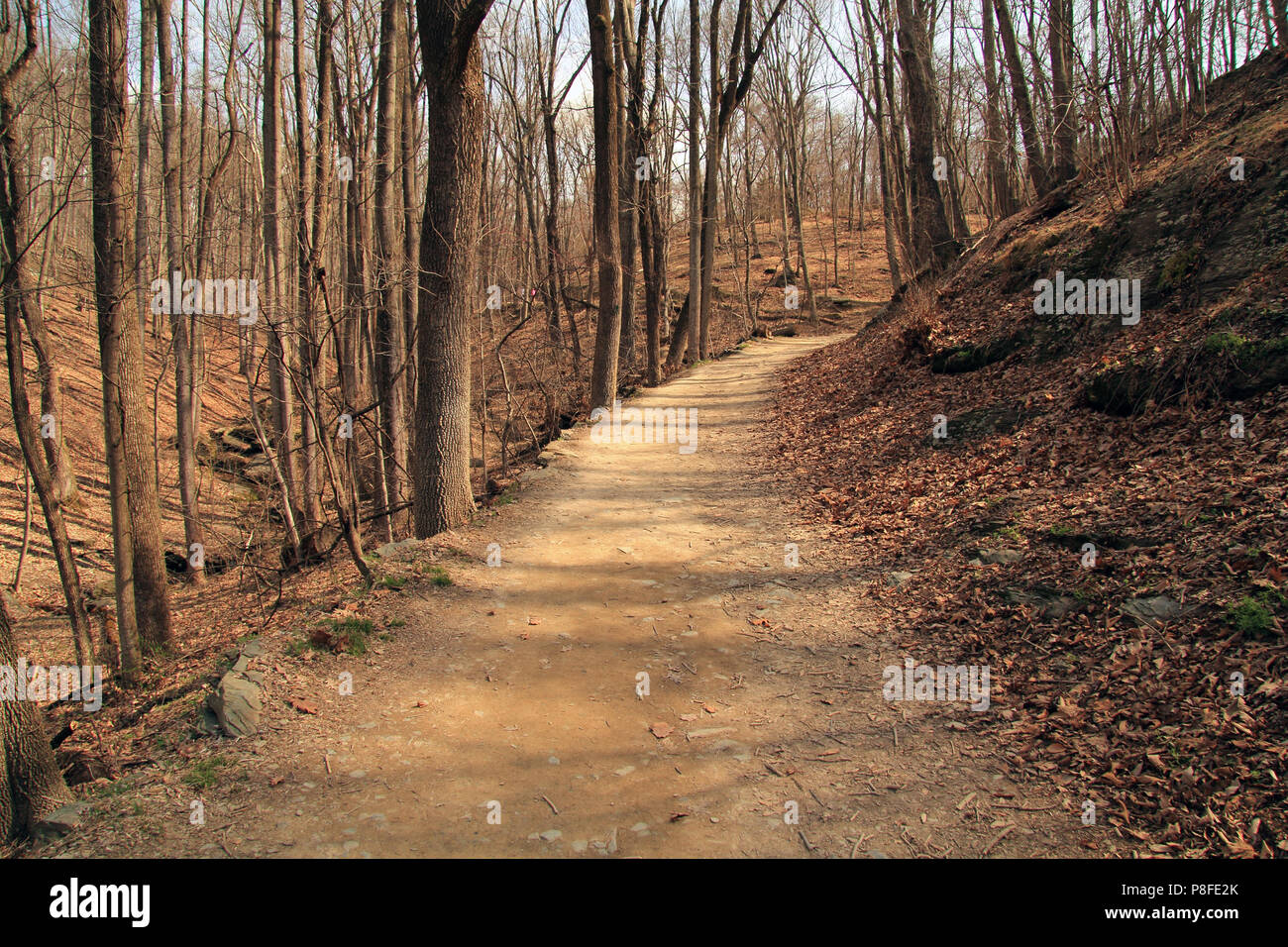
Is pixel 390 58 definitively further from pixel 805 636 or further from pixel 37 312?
pixel 805 636

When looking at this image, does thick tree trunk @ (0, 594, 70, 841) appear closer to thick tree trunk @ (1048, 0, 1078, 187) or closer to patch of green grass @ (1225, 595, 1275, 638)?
patch of green grass @ (1225, 595, 1275, 638)

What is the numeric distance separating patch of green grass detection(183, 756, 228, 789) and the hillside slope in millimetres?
3862

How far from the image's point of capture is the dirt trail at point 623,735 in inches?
138

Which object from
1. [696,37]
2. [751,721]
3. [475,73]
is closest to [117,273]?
[475,73]

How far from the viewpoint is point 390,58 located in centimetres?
1200

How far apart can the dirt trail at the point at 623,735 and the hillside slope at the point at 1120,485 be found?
1.41 feet

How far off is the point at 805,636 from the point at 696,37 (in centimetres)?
1852

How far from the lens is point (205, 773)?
13.0 feet

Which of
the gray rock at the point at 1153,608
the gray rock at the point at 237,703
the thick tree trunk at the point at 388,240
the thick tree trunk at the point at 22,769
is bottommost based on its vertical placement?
the thick tree trunk at the point at 22,769

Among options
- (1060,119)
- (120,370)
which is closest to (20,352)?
(120,370)

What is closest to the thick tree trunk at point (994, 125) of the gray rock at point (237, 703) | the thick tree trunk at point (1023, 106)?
the thick tree trunk at point (1023, 106)

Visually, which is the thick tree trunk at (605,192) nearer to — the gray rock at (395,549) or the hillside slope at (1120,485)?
the hillside slope at (1120,485)

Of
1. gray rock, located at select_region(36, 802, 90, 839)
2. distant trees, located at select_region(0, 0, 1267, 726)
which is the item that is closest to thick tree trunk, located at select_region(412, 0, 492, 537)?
distant trees, located at select_region(0, 0, 1267, 726)

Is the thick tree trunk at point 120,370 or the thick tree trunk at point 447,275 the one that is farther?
the thick tree trunk at point 120,370
